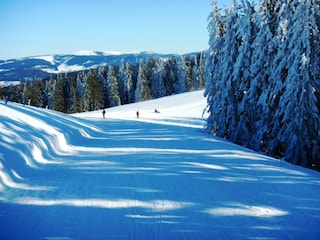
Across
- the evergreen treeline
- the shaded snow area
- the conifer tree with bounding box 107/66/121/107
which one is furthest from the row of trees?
the shaded snow area

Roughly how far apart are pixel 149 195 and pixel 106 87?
80566 millimetres

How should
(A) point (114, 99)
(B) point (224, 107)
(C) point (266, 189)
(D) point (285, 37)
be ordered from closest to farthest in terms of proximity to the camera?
(C) point (266, 189) < (D) point (285, 37) < (B) point (224, 107) < (A) point (114, 99)

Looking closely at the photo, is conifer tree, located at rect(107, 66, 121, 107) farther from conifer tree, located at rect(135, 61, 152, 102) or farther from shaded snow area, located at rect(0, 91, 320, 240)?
shaded snow area, located at rect(0, 91, 320, 240)

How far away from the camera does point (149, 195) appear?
663 cm

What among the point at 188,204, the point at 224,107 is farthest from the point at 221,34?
the point at 188,204

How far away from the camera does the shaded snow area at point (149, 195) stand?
505cm

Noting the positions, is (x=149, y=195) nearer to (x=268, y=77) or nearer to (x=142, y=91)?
(x=268, y=77)

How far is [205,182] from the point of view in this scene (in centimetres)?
770

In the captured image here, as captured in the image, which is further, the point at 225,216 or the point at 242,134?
the point at 242,134

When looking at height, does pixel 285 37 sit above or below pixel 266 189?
above

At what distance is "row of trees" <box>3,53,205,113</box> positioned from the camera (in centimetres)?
7569

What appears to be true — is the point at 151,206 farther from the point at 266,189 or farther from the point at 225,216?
the point at 266,189

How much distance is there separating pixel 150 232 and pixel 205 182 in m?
3.08

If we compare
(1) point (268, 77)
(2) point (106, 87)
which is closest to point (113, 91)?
(2) point (106, 87)
